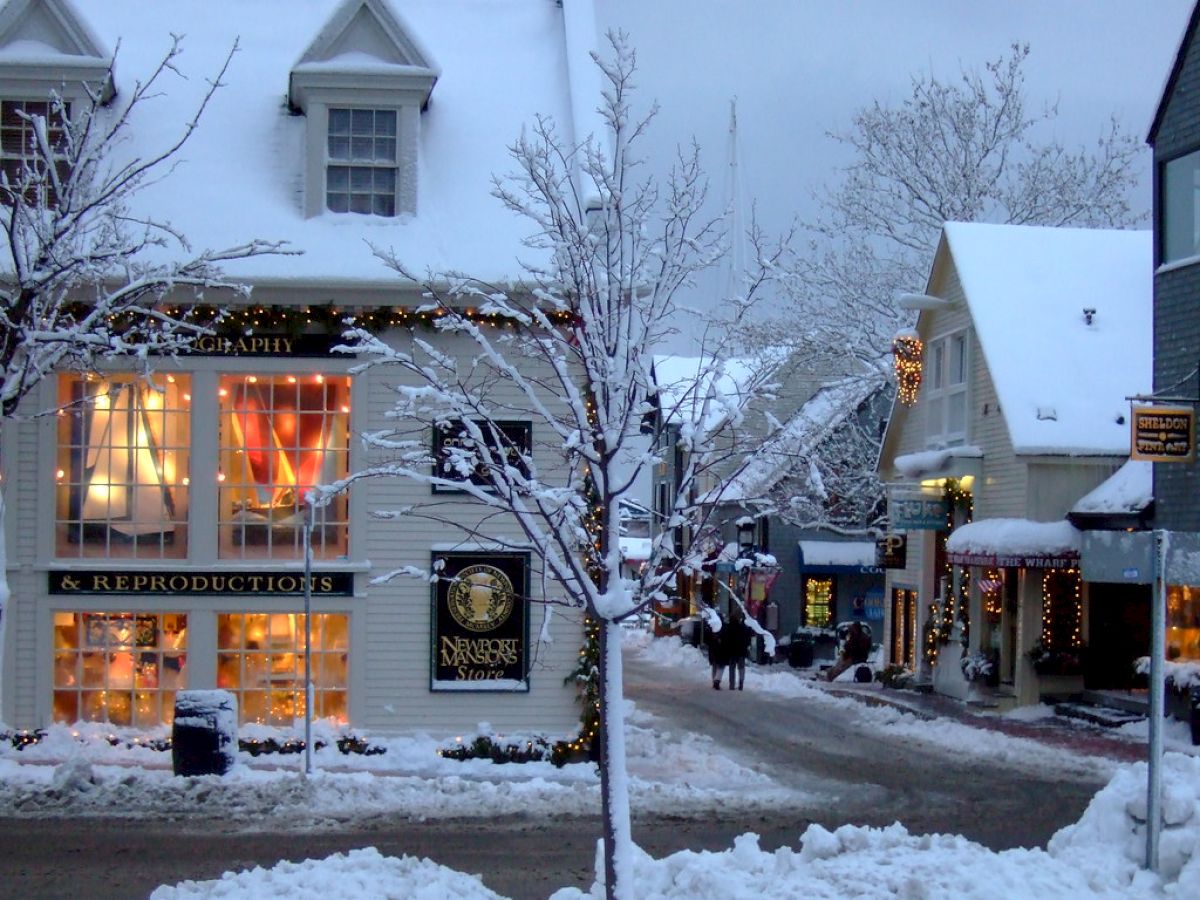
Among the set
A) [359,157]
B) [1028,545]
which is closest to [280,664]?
[359,157]

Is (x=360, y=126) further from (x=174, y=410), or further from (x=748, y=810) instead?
(x=748, y=810)

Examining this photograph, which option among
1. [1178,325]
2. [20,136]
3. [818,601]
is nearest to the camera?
[20,136]

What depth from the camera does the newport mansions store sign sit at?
54.4 ft

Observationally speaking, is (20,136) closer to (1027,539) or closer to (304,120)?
(304,120)

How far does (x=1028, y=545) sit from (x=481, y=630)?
966cm

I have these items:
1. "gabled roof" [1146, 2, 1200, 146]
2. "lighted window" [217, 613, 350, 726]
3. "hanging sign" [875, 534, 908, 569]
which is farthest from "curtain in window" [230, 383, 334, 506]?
"hanging sign" [875, 534, 908, 569]

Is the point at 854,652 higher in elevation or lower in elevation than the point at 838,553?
lower

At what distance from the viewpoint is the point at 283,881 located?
8773mm

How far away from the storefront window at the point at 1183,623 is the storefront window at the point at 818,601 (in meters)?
20.1

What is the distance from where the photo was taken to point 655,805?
46.2 feet

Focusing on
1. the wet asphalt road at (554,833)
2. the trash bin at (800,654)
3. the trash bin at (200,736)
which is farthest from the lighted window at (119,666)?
the trash bin at (800,654)

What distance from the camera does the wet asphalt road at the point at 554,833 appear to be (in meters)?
11.0

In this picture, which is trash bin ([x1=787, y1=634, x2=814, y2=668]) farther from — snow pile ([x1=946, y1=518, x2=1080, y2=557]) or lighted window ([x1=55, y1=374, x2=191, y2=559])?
lighted window ([x1=55, y1=374, x2=191, y2=559])

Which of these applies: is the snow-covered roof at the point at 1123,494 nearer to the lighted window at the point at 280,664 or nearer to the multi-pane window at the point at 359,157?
the multi-pane window at the point at 359,157
